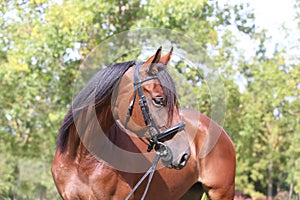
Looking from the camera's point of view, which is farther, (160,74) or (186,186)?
(186,186)

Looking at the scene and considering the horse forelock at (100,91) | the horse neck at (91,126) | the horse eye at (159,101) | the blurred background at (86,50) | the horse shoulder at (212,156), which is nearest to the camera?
the horse eye at (159,101)

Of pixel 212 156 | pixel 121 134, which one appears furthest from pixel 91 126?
pixel 212 156

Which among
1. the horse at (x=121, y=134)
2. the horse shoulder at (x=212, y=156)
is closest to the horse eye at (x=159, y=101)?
the horse at (x=121, y=134)

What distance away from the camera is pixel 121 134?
4.46m

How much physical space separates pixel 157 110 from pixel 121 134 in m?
0.64

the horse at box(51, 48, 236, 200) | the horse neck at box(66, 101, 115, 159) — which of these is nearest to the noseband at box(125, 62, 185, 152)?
the horse at box(51, 48, 236, 200)

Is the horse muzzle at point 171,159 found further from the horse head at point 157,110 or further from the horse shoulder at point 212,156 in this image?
the horse shoulder at point 212,156

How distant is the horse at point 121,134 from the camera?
13.0ft

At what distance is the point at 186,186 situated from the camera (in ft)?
18.1

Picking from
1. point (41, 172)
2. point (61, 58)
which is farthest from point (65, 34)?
point (41, 172)

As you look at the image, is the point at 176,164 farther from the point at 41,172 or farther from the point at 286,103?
the point at 41,172

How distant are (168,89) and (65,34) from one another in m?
8.66

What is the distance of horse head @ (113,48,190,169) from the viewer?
3943mm

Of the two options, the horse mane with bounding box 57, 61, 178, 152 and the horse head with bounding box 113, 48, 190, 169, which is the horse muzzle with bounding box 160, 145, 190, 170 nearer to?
the horse head with bounding box 113, 48, 190, 169
